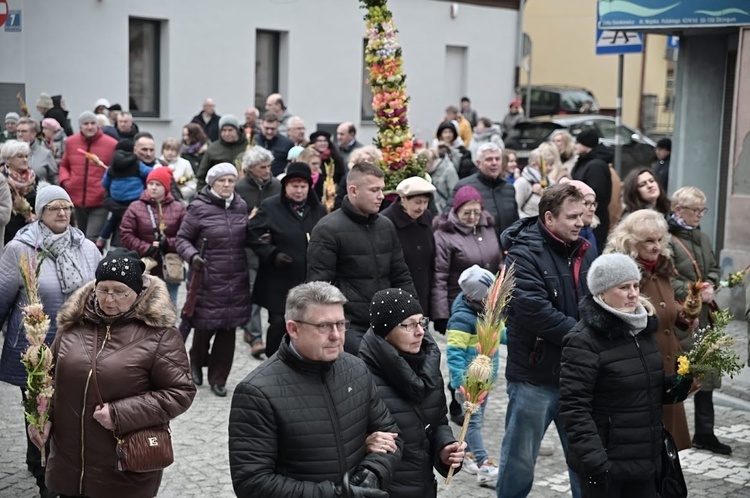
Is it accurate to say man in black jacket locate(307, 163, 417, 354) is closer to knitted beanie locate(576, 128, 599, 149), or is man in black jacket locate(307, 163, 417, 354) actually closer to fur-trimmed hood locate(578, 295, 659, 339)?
fur-trimmed hood locate(578, 295, 659, 339)

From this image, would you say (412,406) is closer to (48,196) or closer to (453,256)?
(48,196)

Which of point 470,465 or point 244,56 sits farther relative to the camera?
point 244,56

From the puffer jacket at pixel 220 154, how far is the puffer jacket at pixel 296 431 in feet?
30.5

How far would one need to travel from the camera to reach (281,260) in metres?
9.60

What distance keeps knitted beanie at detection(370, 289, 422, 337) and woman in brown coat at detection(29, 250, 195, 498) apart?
1085 mm

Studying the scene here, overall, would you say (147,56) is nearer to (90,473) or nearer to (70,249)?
(70,249)

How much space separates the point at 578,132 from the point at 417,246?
15.8m

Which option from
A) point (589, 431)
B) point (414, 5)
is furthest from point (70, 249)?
point (414, 5)

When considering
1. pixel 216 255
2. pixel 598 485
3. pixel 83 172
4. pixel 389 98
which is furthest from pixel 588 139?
pixel 598 485

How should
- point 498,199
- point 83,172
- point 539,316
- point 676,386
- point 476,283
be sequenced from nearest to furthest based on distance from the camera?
point 676,386
point 539,316
point 476,283
point 498,199
point 83,172

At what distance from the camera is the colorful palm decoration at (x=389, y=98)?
33.3 feet

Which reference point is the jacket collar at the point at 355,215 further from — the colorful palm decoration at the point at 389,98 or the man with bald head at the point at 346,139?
the man with bald head at the point at 346,139

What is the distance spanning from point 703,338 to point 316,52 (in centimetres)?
2069

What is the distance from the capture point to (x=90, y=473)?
5.66 metres
